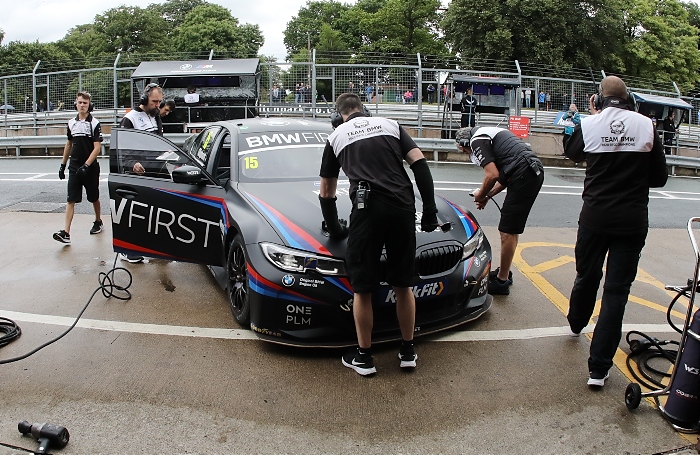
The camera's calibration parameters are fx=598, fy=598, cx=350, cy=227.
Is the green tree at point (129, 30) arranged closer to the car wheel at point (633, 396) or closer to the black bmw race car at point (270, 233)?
the black bmw race car at point (270, 233)

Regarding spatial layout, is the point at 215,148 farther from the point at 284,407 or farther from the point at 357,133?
the point at 284,407

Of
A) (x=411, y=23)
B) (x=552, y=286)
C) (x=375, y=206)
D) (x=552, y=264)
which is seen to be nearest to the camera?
(x=375, y=206)

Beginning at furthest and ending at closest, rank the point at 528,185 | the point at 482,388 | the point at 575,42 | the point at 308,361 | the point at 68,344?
the point at 575,42 → the point at 528,185 → the point at 68,344 → the point at 308,361 → the point at 482,388

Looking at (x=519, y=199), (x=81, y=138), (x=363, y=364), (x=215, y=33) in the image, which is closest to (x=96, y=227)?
(x=81, y=138)

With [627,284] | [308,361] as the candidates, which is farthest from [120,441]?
[627,284]

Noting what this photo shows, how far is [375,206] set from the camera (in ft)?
11.4

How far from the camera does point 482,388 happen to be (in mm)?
3566

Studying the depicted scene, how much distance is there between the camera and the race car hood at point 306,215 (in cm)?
386

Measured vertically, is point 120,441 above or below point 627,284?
below

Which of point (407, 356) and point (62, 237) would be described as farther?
point (62, 237)

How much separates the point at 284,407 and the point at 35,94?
57.1 feet

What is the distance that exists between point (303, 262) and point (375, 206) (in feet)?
2.08

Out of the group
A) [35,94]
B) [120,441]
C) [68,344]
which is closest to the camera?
[120,441]

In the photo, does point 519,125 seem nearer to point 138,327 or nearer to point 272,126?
point 272,126
